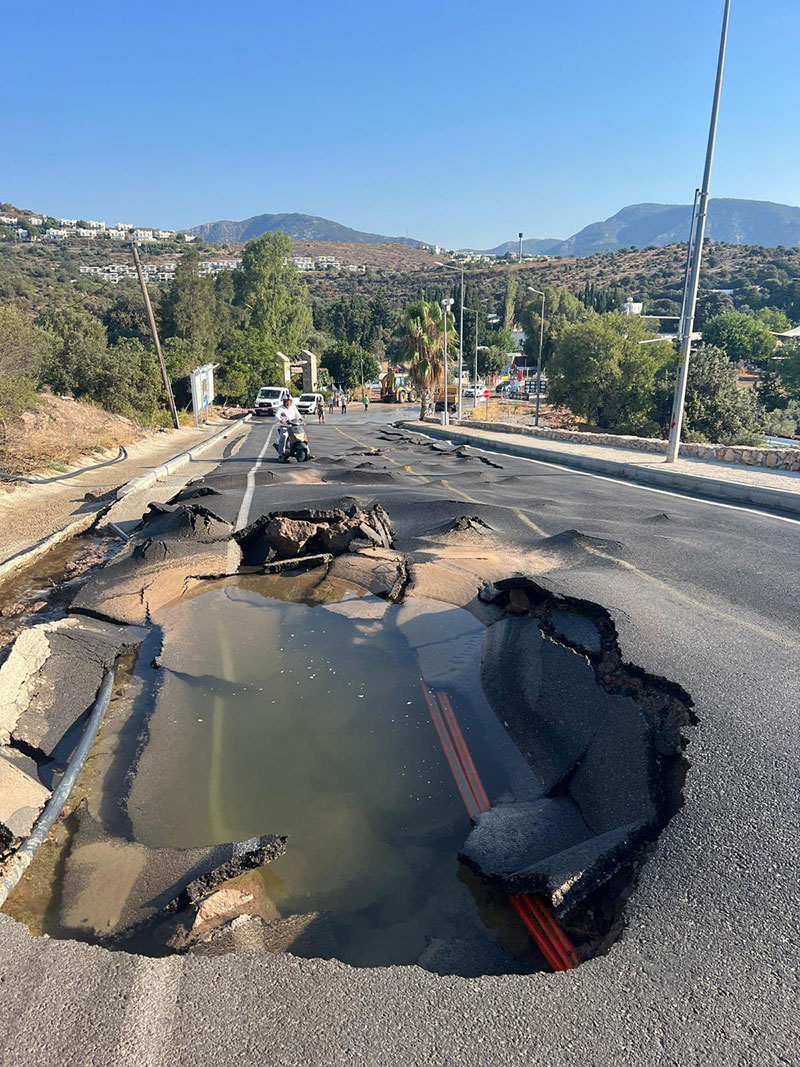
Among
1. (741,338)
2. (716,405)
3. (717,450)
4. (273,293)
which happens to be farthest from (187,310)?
(741,338)

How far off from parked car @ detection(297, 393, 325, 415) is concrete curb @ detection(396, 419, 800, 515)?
2559cm

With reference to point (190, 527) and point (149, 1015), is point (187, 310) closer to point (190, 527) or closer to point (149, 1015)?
point (190, 527)

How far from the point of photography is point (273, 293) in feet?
257

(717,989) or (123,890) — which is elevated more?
(717,989)

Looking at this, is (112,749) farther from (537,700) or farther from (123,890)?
(537,700)

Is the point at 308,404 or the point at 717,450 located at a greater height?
the point at 717,450

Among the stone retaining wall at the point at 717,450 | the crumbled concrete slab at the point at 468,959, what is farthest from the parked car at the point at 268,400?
the crumbled concrete slab at the point at 468,959

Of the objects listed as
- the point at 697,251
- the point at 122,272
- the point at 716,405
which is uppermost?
the point at 122,272

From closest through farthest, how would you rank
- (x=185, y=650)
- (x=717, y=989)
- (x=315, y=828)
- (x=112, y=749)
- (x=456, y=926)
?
(x=717, y=989), (x=456, y=926), (x=315, y=828), (x=112, y=749), (x=185, y=650)

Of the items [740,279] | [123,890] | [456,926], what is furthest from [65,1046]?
[740,279]

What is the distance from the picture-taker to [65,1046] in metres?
2.35

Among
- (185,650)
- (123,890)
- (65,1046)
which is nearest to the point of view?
(65,1046)

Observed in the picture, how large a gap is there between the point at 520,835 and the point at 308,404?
46.8 m

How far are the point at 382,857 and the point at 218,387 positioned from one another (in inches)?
2329
